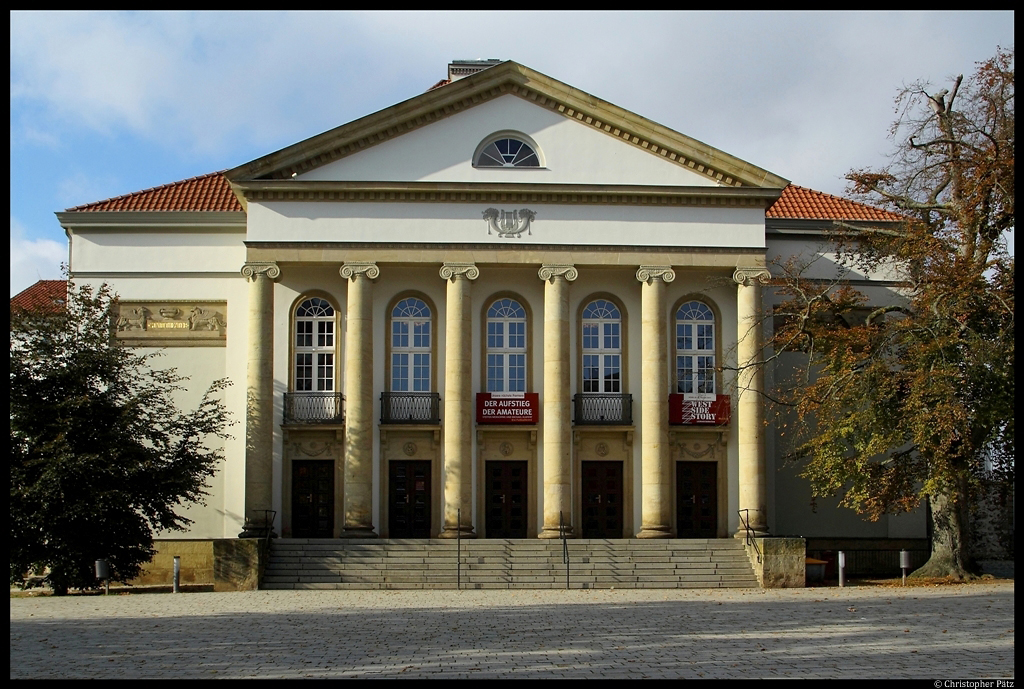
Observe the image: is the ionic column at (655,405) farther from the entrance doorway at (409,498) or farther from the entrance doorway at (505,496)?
the entrance doorway at (409,498)

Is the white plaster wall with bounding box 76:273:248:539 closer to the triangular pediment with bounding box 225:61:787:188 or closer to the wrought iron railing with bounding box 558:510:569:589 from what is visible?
the triangular pediment with bounding box 225:61:787:188

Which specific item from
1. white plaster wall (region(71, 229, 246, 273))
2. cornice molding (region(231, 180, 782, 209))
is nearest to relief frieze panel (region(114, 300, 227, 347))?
white plaster wall (region(71, 229, 246, 273))

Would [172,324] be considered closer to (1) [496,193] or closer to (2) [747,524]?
(1) [496,193]

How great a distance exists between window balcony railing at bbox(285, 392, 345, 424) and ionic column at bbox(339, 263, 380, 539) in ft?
2.39

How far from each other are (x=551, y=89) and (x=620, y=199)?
328cm

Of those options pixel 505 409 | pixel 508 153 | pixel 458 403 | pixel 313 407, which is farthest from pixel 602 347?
pixel 313 407

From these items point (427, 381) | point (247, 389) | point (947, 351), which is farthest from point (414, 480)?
point (947, 351)

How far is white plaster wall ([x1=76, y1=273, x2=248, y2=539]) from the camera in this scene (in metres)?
31.1

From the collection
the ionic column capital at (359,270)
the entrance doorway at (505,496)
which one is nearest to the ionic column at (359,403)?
the ionic column capital at (359,270)

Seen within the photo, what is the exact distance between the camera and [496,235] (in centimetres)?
3011

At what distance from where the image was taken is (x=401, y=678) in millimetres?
12414

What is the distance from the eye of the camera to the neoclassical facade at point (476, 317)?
29672mm

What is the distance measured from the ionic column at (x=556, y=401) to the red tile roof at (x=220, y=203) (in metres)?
7.21

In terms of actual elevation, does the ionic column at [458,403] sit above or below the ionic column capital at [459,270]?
below
